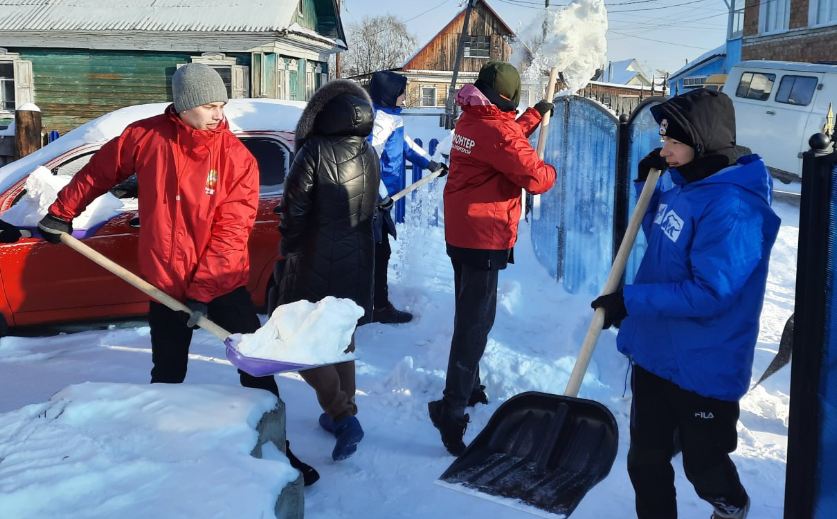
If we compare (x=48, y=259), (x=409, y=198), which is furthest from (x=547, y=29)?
(x=409, y=198)

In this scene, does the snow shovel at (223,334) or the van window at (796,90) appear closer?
the snow shovel at (223,334)

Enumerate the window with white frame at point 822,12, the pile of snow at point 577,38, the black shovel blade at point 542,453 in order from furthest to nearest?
the window with white frame at point 822,12, the pile of snow at point 577,38, the black shovel blade at point 542,453

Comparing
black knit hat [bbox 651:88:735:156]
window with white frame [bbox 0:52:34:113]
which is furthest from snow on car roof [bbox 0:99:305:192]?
window with white frame [bbox 0:52:34:113]

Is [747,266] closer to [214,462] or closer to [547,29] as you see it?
[214,462]

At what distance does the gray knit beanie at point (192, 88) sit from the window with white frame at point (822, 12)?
22.8 metres

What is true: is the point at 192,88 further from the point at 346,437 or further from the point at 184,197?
the point at 346,437

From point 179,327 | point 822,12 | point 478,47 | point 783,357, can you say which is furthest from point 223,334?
point 478,47

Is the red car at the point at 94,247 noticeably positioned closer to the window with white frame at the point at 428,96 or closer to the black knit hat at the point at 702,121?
the black knit hat at the point at 702,121

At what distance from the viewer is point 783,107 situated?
12.8 metres

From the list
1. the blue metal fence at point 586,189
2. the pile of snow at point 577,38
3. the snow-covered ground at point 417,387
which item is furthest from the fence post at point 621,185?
the snow-covered ground at point 417,387

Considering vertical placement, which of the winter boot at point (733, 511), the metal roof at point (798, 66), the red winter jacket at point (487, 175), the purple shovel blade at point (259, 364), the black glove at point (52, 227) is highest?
the metal roof at point (798, 66)

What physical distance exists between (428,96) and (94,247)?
1713 inches

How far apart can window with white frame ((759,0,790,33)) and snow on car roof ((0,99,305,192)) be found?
905 inches

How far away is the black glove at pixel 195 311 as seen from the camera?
2951mm
